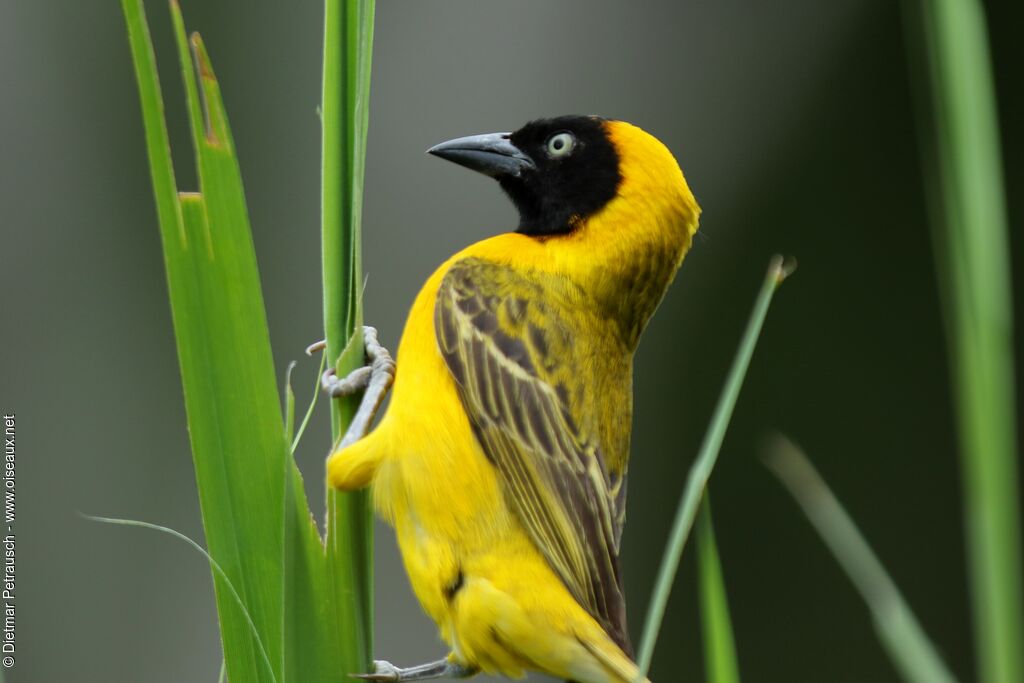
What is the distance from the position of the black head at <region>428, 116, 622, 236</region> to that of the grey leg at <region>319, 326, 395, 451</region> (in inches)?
22.0

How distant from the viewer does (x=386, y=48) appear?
588 centimetres

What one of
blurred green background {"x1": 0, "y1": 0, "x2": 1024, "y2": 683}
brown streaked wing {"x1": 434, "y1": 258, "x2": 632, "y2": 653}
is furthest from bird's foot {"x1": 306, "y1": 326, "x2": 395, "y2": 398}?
blurred green background {"x1": 0, "y1": 0, "x2": 1024, "y2": 683}

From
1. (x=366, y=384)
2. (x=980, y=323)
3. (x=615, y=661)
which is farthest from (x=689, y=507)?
(x=615, y=661)

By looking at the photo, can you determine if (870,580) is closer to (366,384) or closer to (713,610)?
(713,610)

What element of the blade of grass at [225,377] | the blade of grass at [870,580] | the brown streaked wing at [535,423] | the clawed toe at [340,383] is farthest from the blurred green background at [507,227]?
the blade of grass at [870,580]

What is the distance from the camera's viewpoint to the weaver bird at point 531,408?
215cm

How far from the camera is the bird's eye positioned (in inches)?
112

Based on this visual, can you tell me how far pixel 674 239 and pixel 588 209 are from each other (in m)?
0.21

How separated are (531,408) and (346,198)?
2.82ft

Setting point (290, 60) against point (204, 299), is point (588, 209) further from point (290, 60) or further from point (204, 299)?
point (290, 60)

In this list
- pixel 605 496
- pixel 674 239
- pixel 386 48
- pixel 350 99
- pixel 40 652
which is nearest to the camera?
pixel 350 99

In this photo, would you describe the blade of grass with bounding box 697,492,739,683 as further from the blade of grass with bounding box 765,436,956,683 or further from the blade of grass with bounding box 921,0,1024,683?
the blade of grass with bounding box 921,0,1024,683

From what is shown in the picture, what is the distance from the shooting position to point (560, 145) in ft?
9.43

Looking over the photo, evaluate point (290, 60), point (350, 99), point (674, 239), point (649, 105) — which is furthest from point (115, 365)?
point (350, 99)
